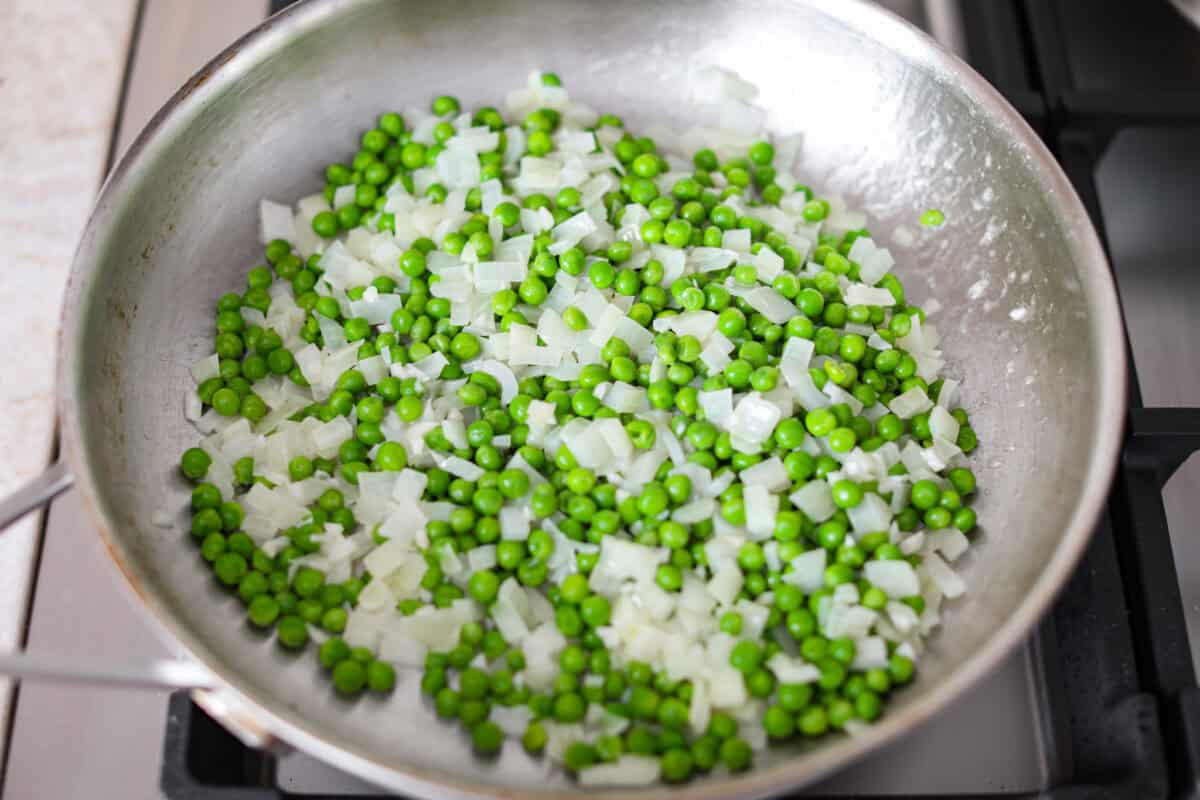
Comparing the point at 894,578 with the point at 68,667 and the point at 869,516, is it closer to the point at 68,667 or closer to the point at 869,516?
the point at 869,516

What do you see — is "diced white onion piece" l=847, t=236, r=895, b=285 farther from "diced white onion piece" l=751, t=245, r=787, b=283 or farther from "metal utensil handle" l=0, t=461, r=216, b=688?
"metal utensil handle" l=0, t=461, r=216, b=688

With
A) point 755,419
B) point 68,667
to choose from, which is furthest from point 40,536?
point 755,419

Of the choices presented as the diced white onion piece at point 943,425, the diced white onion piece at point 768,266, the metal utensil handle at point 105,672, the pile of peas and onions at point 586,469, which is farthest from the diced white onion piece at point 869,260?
the metal utensil handle at point 105,672

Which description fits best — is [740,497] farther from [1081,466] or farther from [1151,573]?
[1151,573]

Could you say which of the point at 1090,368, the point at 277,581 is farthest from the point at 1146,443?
the point at 277,581

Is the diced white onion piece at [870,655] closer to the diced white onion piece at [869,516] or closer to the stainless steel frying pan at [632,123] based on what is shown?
the stainless steel frying pan at [632,123]
